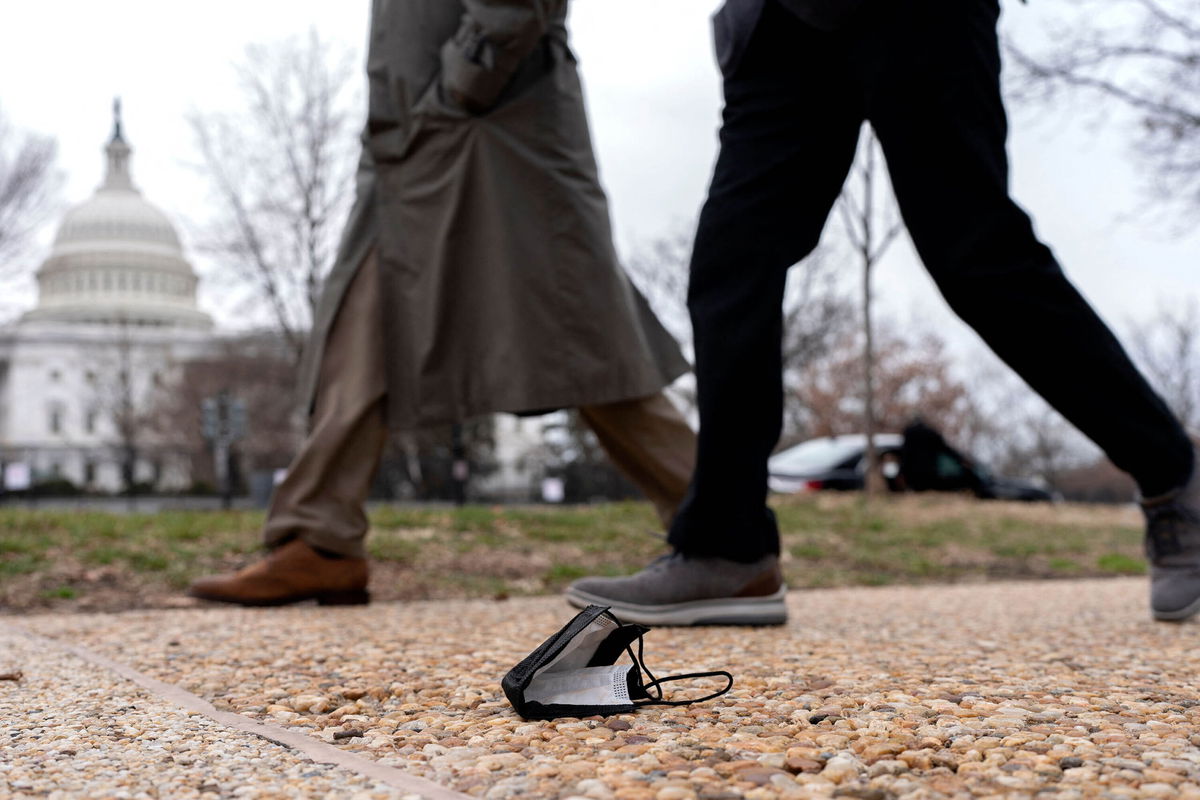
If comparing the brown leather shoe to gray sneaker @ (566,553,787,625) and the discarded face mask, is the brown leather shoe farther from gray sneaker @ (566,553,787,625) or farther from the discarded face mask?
the discarded face mask

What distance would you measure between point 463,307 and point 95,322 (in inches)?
3008

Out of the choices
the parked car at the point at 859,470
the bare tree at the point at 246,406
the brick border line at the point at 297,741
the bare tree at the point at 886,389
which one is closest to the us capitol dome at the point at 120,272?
the bare tree at the point at 246,406

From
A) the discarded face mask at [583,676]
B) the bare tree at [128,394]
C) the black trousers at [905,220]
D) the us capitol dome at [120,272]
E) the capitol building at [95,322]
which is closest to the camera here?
the discarded face mask at [583,676]

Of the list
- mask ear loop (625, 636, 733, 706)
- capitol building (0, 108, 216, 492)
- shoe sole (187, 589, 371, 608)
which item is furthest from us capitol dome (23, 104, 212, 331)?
mask ear loop (625, 636, 733, 706)

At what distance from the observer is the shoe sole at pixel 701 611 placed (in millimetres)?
2459

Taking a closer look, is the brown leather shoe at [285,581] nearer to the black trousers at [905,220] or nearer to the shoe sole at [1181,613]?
the black trousers at [905,220]

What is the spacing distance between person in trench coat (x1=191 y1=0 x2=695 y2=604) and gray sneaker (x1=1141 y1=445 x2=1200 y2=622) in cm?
113

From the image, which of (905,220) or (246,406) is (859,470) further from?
(246,406)

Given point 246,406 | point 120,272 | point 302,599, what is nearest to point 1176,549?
point 302,599

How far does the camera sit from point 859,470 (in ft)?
49.3

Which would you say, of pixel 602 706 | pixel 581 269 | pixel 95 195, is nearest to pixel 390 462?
pixel 581 269

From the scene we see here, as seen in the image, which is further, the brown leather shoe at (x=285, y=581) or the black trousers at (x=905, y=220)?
the brown leather shoe at (x=285, y=581)

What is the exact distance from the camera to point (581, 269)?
10.2ft

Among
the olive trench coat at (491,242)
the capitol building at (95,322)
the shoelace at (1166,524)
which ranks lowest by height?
the shoelace at (1166,524)
